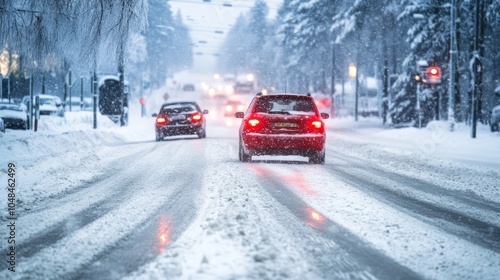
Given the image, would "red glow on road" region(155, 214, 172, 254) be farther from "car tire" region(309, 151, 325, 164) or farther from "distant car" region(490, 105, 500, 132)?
"distant car" region(490, 105, 500, 132)

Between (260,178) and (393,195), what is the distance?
2773mm

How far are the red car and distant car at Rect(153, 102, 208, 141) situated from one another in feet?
34.1

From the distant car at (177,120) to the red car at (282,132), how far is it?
10387 mm

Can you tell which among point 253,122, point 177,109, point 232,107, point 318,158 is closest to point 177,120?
point 177,109

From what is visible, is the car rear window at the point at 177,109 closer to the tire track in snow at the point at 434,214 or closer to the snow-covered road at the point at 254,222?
the snow-covered road at the point at 254,222

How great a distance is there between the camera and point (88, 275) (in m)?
5.00

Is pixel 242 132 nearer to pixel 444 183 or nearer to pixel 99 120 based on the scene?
pixel 444 183

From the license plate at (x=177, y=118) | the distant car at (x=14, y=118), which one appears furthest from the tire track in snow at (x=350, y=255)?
the distant car at (x=14, y=118)

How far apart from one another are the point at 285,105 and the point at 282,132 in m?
0.86

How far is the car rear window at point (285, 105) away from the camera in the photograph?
48.7ft

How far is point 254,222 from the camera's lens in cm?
698

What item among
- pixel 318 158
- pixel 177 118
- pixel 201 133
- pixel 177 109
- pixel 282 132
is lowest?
pixel 318 158

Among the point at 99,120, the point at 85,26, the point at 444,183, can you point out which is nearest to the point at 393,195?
the point at 444,183

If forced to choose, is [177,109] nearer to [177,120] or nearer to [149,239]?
[177,120]
